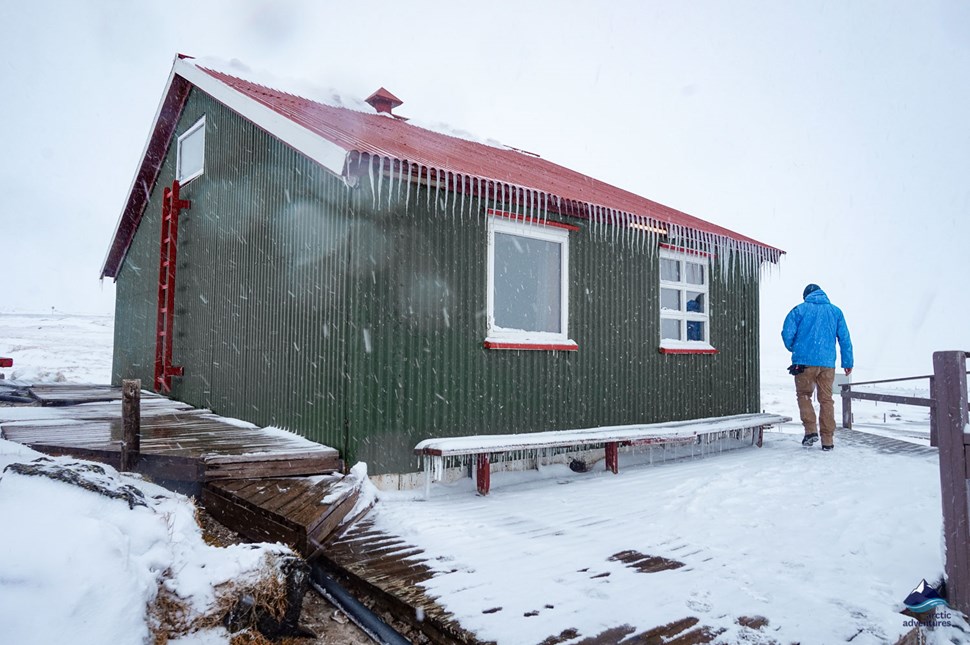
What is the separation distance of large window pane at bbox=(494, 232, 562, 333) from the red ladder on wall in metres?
5.13

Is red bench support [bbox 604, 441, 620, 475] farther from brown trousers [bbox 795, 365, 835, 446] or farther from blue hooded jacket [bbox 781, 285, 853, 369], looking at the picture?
blue hooded jacket [bbox 781, 285, 853, 369]

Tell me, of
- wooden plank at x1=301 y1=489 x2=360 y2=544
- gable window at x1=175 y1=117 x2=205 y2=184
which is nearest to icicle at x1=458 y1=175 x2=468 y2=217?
wooden plank at x1=301 y1=489 x2=360 y2=544

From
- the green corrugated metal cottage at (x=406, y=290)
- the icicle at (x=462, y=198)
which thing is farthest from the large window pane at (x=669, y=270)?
the icicle at (x=462, y=198)

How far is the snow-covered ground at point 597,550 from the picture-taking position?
90.0 inches

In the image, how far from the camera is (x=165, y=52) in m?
165

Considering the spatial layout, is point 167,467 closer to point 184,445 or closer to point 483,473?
point 184,445

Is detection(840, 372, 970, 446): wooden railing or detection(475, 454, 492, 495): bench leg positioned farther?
detection(840, 372, 970, 446): wooden railing

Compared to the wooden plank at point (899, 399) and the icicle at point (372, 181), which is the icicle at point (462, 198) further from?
the wooden plank at point (899, 399)

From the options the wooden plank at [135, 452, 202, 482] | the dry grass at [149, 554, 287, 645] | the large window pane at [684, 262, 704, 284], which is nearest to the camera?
the dry grass at [149, 554, 287, 645]

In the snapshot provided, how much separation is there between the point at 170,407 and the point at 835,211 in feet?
518

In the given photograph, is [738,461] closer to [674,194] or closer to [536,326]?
[536,326]

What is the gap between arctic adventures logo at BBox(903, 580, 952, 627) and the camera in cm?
281

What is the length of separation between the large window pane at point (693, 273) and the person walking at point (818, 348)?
1.25 m

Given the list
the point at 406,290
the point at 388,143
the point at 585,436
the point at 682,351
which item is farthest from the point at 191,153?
the point at 682,351
